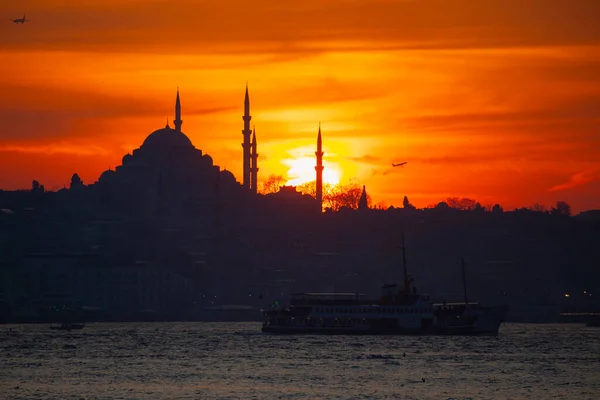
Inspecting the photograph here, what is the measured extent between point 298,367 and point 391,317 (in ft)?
88.1

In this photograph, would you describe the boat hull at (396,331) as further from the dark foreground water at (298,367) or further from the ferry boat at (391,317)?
the dark foreground water at (298,367)

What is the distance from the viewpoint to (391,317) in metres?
104

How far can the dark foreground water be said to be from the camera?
65.2 metres

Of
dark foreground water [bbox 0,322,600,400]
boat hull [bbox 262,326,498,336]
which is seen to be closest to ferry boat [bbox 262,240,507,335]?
boat hull [bbox 262,326,498,336]

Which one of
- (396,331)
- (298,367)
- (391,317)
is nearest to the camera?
(298,367)

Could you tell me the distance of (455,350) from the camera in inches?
3558

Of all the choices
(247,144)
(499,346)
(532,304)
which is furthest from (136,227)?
(499,346)

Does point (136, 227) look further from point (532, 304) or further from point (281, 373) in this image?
point (281, 373)

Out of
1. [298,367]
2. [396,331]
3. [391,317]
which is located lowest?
[298,367]

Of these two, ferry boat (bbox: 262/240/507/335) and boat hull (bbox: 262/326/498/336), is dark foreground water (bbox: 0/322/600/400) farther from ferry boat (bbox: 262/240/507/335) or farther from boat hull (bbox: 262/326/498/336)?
ferry boat (bbox: 262/240/507/335)

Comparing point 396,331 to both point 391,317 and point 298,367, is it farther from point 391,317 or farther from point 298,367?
point 298,367

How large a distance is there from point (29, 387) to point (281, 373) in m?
13.6

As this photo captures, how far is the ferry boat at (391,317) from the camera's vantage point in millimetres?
103875

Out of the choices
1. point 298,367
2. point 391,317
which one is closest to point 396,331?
point 391,317
